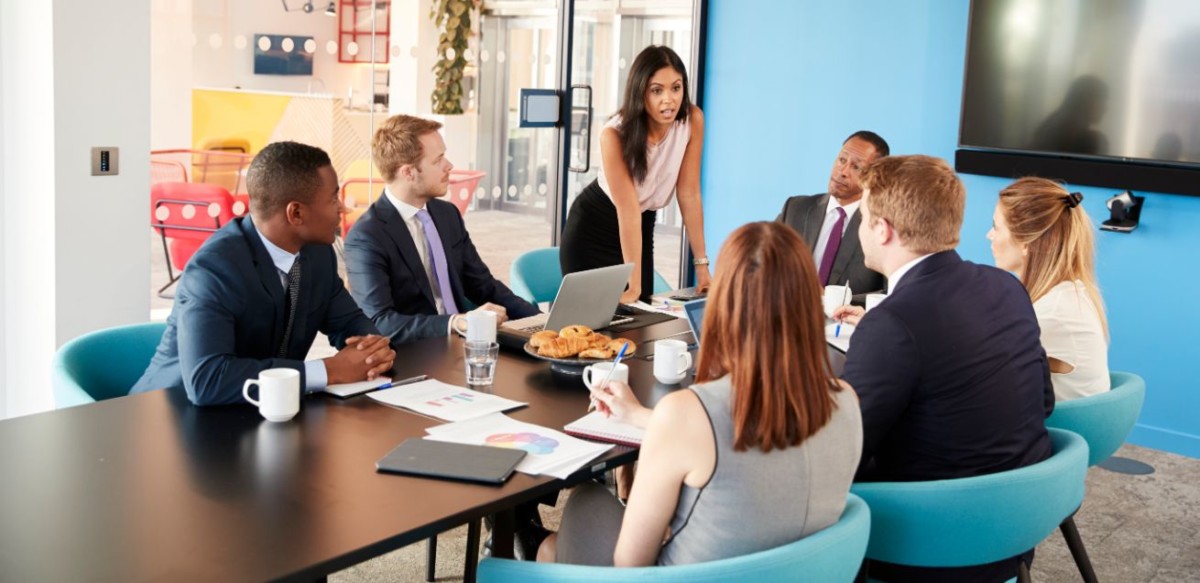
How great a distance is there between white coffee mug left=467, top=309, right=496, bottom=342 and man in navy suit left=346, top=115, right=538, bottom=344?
10.3 inches

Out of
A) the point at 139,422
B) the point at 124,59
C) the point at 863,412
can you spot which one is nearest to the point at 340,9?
the point at 124,59

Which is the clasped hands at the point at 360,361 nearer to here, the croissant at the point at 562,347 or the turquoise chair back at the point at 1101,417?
the croissant at the point at 562,347

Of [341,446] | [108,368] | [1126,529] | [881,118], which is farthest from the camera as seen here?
[881,118]

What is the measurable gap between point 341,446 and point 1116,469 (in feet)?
12.2

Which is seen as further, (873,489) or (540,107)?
(540,107)

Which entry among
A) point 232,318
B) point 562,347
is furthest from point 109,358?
point 562,347

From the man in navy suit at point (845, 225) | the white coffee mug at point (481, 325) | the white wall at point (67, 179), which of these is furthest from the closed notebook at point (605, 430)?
the white wall at point (67, 179)

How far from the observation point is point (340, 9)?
5.12 meters

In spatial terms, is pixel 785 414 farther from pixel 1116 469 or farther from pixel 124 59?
pixel 1116 469

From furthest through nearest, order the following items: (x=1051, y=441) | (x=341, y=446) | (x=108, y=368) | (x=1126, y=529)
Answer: (x=1126, y=529) → (x=108, y=368) → (x=1051, y=441) → (x=341, y=446)

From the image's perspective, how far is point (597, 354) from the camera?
2928 mm

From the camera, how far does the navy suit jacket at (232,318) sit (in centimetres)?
248

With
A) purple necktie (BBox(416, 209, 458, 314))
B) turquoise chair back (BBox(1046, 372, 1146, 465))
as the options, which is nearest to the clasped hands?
purple necktie (BBox(416, 209, 458, 314))

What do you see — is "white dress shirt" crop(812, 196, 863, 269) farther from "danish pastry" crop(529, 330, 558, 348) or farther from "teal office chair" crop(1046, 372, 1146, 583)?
"danish pastry" crop(529, 330, 558, 348)
